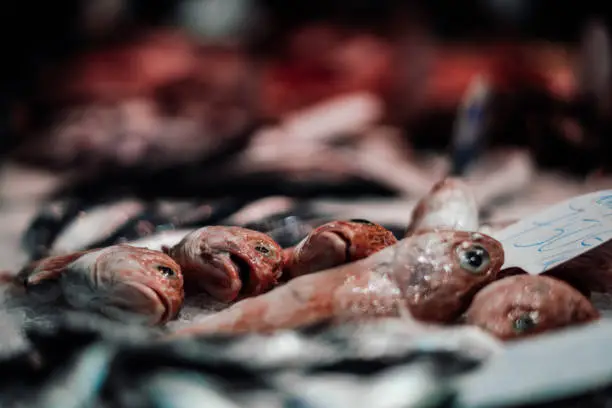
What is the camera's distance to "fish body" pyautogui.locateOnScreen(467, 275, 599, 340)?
0.69m

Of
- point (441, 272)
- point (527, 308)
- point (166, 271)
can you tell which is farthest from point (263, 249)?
point (527, 308)

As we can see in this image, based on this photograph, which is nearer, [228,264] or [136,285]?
[136,285]

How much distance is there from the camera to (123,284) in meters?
0.78

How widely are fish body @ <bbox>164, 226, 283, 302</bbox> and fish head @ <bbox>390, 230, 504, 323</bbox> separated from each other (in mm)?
192

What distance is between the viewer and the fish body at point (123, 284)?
30.6 inches

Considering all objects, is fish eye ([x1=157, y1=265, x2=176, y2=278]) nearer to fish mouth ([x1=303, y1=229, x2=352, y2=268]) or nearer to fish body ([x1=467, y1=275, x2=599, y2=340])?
fish mouth ([x1=303, y1=229, x2=352, y2=268])

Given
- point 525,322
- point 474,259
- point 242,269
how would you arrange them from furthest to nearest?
point 242,269, point 474,259, point 525,322

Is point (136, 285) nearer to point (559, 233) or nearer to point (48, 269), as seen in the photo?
point (48, 269)

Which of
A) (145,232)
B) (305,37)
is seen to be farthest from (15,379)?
(305,37)

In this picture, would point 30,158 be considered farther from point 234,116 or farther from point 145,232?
point 145,232

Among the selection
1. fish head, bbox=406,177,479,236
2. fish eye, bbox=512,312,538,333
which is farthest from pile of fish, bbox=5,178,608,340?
fish head, bbox=406,177,479,236

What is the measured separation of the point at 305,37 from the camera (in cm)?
335

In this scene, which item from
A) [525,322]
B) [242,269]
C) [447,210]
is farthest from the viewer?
[447,210]

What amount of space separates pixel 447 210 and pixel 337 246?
1.04 feet
